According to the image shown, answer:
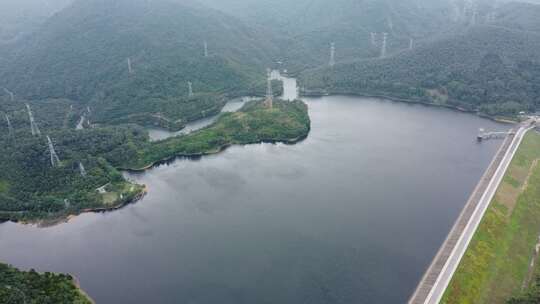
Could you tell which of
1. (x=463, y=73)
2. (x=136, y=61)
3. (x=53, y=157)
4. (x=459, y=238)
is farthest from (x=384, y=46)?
(x=53, y=157)

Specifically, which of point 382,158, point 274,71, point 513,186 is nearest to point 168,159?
point 382,158

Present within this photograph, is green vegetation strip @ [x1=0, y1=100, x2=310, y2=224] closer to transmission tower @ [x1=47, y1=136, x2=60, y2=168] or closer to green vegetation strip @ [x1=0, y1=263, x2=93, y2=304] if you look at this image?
transmission tower @ [x1=47, y1=136, x2=60, y2=168]

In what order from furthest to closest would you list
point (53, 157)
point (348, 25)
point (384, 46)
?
1. point (348, 25)
2. point (384, 46)
3. point (53, 157)

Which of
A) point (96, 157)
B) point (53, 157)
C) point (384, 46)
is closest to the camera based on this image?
point (53, 157)

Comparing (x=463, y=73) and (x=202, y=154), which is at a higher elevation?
(x=463, y=73)

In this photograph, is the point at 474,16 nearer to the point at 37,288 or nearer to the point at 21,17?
the point at 37,288

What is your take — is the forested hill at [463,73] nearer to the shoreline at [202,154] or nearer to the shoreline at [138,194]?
the shoreline at [202,154]

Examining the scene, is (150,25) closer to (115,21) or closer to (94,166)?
(115,21)
